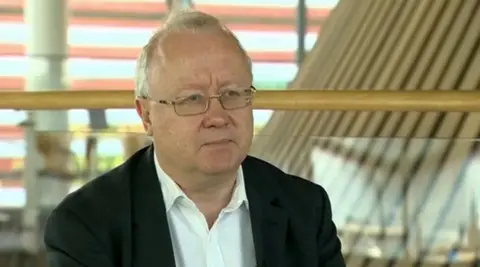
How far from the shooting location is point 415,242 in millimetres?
2646

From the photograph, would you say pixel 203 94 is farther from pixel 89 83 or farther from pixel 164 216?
pixel 89 83

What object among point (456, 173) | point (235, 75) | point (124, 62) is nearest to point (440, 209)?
point (456, 173)

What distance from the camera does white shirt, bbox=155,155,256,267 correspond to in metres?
1.54

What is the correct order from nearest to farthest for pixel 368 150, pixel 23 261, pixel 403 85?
pixel 23 261, pixel 368 150, pixel 403 85

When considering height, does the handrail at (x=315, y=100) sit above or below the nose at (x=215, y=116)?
above

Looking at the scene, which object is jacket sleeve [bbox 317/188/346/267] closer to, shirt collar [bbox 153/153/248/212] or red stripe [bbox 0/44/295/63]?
shirt collar [bbox 153/153/248/212]

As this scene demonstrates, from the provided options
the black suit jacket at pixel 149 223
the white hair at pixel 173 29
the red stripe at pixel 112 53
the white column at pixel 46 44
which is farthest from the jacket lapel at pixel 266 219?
the red stripe at pixel 112 53

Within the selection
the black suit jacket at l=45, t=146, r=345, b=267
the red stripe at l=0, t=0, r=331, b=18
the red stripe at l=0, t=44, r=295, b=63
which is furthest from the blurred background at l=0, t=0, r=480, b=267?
the red stripe at l=0, t=0, r=331, b=18

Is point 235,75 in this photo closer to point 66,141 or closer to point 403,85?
point 66,141

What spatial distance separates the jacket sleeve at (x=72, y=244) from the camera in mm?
1459

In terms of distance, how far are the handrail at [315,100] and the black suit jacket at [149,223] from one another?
527 millimetres

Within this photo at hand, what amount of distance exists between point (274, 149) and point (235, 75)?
0.83 m

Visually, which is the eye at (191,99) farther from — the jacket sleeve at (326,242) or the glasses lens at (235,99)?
the jacket sleeve at (326,242)

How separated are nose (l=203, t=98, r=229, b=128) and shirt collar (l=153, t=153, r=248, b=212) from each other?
0.45ft
